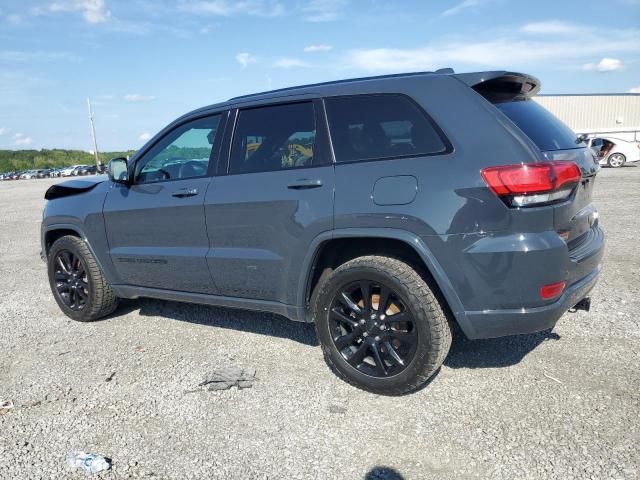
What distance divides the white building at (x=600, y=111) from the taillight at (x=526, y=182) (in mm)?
49053

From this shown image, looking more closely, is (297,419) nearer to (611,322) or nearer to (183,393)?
(183,393)

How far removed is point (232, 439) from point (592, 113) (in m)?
52.5

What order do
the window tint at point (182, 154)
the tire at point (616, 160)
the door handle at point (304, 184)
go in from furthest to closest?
the tire at point (616, 160) < the window tint at point (182, 154) < the door handle at point (304, 184)

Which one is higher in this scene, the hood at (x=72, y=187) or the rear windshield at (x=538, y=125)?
the rear windshield at (x=538, y=125)

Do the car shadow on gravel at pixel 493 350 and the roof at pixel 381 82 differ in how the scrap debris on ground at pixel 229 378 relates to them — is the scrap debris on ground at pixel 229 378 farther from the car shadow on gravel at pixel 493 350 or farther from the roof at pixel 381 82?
the roof at pixel 381 82

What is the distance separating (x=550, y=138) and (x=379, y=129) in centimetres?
101

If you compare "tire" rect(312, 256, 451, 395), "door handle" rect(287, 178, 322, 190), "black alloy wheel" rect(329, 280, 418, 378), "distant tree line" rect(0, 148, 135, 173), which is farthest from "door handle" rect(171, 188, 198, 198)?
"distant tree line" rect(0, 148, 135, 173)

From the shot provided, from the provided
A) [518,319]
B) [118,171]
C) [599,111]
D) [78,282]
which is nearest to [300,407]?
[518,319]

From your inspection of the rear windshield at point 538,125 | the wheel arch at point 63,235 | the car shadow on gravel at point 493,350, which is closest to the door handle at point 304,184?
the rear windshield at point 538,125

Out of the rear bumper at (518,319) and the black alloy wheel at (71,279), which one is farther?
the black alloy wheel at (71,279)

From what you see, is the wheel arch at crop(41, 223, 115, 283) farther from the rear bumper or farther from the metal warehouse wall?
the metal warehouse wall

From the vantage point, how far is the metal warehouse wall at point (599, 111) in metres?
46.5

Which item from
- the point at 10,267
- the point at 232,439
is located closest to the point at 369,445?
the point at 232,439

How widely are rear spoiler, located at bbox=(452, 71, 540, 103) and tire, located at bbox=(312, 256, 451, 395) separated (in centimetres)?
113
